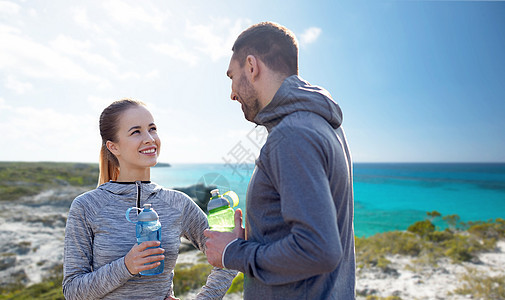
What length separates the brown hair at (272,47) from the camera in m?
1.74

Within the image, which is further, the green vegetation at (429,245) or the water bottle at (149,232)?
the green vegetation at (429,245)

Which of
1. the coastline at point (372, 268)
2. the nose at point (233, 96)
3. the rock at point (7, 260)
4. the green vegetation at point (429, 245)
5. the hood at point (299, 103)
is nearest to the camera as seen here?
the hood at point (299, 103)

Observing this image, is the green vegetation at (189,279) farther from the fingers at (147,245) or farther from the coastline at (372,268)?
the fingers at (147,245)

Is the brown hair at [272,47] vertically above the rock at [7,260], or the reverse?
the brown hair at [272,47]

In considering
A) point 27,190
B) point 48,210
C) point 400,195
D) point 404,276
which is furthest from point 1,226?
point 400,195

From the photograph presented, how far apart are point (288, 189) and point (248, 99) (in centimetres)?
65

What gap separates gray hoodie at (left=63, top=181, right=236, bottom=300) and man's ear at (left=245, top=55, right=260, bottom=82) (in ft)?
3.95

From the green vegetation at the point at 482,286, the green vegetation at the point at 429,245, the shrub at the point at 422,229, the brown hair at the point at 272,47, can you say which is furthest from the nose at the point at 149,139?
the shrub at the point at 422,229

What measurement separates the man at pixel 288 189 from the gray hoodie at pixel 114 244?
31.0 inches

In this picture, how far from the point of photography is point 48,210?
19.4m

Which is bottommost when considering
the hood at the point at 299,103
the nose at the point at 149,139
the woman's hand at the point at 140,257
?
the woman's hand at the point at 140,257

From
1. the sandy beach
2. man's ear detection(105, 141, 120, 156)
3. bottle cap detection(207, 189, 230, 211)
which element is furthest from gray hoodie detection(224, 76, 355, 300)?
the sandy beach

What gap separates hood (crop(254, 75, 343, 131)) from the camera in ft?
5.07

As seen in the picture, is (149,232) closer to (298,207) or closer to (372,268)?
(298,207)
